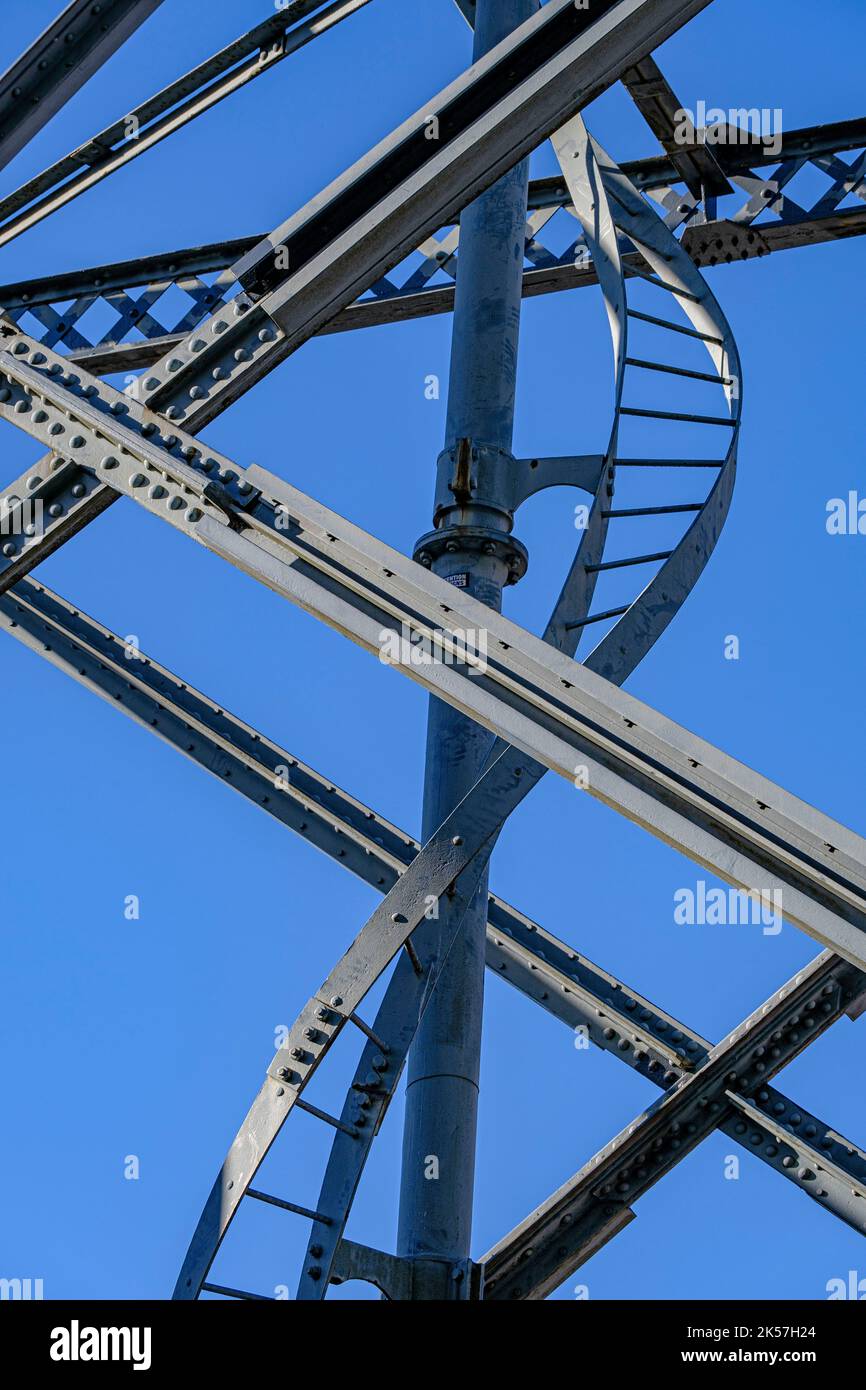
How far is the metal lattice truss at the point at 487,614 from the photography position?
6.57 meters

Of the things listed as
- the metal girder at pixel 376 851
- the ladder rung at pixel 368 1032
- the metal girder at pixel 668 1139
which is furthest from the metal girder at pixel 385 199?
the metal girder at pixel 668 1139

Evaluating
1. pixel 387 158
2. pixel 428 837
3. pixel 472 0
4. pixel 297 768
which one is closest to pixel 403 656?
pixel 387 158

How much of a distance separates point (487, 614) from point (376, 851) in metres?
4.37

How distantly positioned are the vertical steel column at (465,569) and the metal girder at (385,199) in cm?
241

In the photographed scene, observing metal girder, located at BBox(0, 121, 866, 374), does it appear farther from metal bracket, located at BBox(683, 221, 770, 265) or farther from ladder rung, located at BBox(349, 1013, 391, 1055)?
ladder rung, located at BBox(349, 1013, 391, 1055)

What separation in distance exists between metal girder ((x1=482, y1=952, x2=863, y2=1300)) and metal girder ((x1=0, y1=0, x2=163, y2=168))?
5732mm

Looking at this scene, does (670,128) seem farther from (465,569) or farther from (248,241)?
(465,569)

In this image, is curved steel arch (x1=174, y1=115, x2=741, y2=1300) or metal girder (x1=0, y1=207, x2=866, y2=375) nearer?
curved steel arch (x1=174, y1=115, x2=741, y2=1300)

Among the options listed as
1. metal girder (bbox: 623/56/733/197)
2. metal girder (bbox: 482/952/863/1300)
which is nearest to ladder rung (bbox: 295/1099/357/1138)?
metal girder (bbox: 482/952/863/1300)

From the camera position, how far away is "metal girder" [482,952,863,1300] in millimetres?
10078

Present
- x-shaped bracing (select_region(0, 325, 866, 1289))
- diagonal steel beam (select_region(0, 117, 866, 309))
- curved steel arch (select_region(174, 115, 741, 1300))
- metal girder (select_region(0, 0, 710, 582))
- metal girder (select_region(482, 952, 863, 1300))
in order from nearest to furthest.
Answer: x-shaped bracing (select_region(0, 325, 866, 1289))
metal girder (select_region(0, 0, 710, 582))
curved steel arch (select_region(174, 115, 741, 1300))
metal girder (select_region(482, 952, 863, 1300))
diagonal steel beam (select_region(0, 117, 866, 309))

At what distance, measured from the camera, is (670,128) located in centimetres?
1239

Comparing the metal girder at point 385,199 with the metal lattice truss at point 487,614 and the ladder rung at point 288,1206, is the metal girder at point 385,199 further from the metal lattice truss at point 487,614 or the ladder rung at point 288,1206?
the ladder rung at point 288,1206
